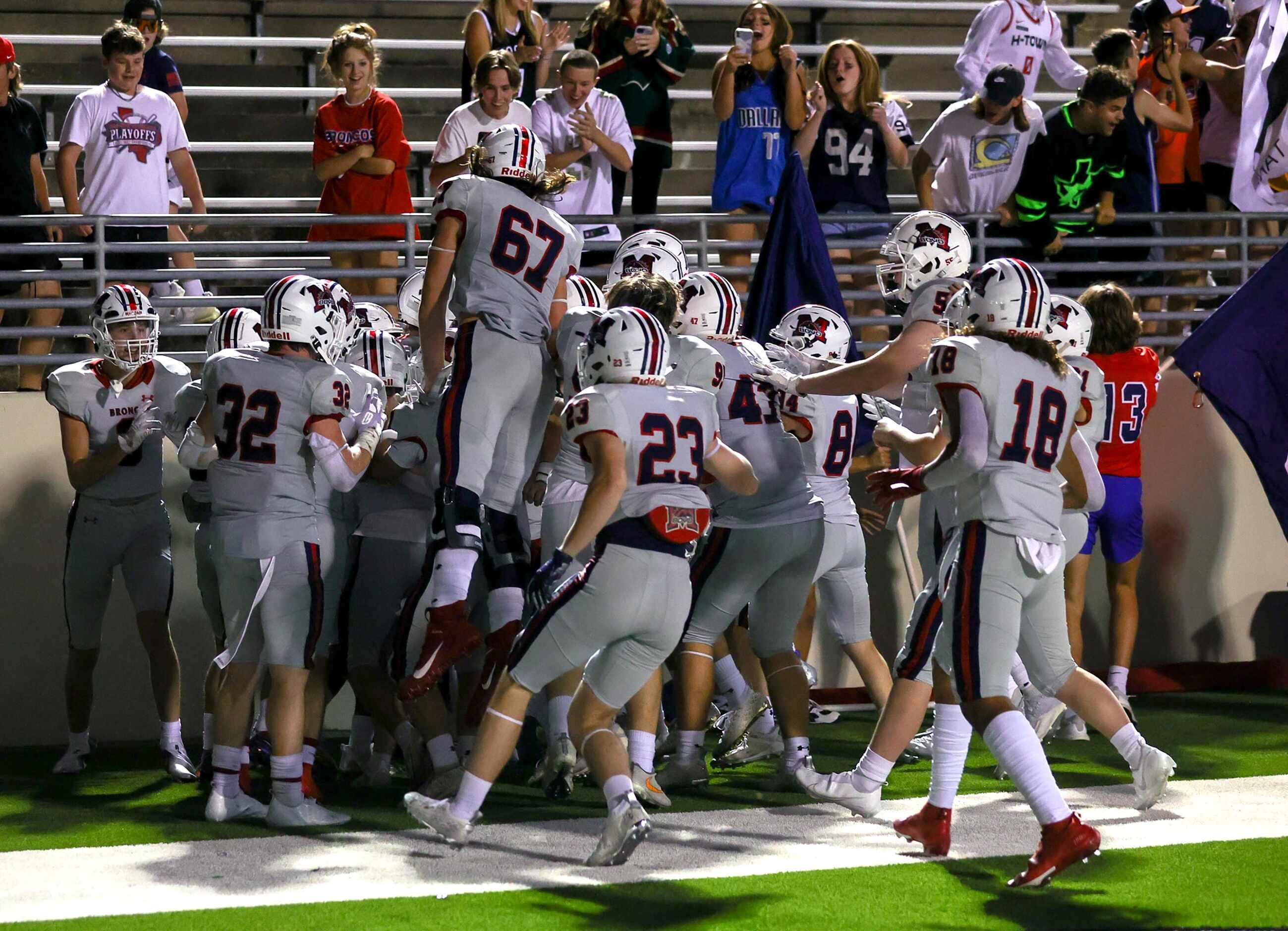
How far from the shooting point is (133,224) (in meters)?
8.86

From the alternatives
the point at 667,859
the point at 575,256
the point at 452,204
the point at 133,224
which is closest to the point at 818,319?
the point at 575,256

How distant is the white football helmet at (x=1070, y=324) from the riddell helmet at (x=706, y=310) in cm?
134

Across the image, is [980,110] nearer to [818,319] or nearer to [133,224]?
[818,319]

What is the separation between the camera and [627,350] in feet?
18.4

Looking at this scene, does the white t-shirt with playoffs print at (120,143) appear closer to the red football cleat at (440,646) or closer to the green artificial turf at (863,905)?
the red football cleat at (440,646)

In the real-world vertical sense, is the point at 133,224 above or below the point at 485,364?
above

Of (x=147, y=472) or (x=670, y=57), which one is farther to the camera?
(x=670, y=57)

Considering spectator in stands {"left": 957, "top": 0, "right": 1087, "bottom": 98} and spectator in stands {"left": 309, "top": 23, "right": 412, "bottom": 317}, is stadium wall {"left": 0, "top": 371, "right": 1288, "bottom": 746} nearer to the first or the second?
spectator in stands {"left": 309, "top": 23, "right": 412, "bottom": 317}

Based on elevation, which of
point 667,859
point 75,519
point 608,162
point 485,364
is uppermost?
point 608,162

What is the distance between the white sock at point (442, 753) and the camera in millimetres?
6633

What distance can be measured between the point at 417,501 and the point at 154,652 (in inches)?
60.1

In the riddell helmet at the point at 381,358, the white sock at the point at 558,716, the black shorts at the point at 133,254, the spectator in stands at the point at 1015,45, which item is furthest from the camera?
the spectator in stands at the point at 1015,45

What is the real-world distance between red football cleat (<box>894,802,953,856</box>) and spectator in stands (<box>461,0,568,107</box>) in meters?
5.77

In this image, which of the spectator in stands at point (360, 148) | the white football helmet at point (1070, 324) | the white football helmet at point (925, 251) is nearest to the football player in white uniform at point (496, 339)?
the white football helmet at point (925, 251)
